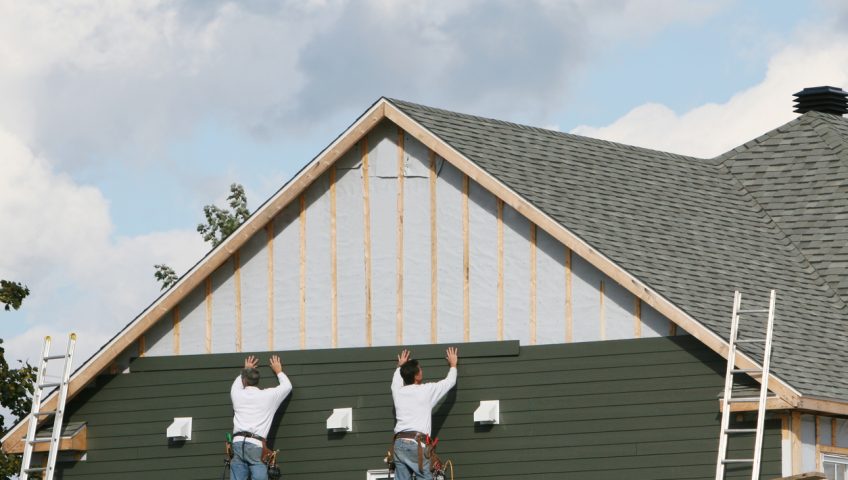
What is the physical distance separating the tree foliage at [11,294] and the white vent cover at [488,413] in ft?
34.9

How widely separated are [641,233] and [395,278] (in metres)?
3.07

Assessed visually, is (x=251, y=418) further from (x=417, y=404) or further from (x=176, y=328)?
(x=417, y=404)

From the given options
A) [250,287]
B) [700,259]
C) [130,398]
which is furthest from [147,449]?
[700,259]

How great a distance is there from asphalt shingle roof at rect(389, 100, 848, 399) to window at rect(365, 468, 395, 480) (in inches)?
141

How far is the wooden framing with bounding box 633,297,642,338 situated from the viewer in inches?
808

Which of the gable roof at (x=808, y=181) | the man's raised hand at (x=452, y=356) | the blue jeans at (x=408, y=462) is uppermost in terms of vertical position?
the gable roof at (x=808, y=181)

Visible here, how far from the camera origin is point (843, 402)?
19266 mm

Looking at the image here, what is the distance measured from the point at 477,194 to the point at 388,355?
217 cm

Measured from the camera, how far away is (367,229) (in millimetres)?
22219

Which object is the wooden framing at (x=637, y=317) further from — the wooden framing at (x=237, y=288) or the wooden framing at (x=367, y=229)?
Result: the wooden framing at (x=237, y=288)

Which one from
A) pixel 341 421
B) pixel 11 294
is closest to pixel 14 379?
pixel 11 294

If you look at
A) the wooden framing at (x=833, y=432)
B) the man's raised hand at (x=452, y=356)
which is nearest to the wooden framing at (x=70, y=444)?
the man's raised hand at (x=452, y=356)

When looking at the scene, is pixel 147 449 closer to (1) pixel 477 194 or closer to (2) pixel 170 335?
(2) pixel 170 335

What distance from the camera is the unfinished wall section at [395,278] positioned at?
21.0 meters
